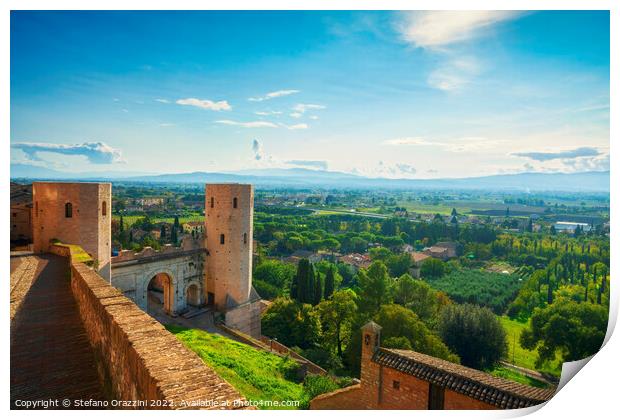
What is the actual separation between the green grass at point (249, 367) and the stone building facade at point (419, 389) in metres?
1.31

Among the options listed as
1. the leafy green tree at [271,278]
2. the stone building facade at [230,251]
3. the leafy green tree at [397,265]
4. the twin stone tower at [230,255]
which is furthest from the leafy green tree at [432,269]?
the stone building facade at [230,251]

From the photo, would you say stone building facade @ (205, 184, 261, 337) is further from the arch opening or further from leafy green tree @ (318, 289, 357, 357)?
leafy green tree @ (318, 289, 357, 357)

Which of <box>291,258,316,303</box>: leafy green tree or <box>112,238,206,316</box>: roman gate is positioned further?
<box>291,258,316,303</box>: leafy green tree

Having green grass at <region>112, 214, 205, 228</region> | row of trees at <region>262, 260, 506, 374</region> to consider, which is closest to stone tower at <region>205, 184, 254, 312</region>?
row of trees at <region>262, 260, 506, 374</region>

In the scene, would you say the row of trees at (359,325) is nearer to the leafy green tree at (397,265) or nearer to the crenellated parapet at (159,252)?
the crenellated parapet at (159,252)

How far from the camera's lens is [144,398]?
2133mm

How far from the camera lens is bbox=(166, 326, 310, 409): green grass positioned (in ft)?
22.9

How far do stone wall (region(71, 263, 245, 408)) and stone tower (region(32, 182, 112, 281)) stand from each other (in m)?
5.35

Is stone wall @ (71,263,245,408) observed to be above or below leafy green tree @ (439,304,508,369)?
above

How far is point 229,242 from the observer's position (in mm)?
11641

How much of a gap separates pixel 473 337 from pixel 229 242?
8.12 m

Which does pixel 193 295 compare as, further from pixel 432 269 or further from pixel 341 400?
pixel 432 269
